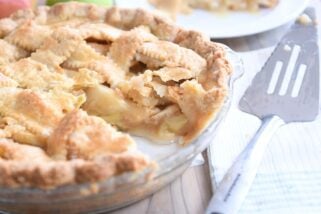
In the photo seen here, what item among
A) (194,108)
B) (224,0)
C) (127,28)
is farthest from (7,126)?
(224,0)

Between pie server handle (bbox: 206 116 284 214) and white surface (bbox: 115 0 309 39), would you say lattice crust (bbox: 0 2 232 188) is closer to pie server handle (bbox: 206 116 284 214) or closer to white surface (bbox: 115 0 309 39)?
pie server handle (bbox: 206 116 284 214)

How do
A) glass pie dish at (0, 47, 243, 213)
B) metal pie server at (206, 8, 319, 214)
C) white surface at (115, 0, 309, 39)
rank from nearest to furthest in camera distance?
glass pie dish at (0, 47, 243, 213) < metal pie server at (206, 8, 319, 214) < white surface at (115, 0, 309, 39)

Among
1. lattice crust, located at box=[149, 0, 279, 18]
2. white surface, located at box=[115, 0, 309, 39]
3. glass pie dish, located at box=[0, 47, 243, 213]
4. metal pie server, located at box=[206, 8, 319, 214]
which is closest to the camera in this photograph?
glass pie dish, located at box=[0, 47, 243, 213]

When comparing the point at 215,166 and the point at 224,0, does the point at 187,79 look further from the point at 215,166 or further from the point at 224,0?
the point at 224,0

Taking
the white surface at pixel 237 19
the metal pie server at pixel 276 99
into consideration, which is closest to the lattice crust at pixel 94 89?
the metal pie server at pixel 276 99

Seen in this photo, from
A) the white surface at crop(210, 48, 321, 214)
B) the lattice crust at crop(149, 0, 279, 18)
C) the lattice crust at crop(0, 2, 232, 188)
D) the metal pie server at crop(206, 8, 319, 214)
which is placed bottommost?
the lattice crust at crop(149, 0, 279, 18)

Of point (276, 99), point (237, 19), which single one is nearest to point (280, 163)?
point (276, 99)

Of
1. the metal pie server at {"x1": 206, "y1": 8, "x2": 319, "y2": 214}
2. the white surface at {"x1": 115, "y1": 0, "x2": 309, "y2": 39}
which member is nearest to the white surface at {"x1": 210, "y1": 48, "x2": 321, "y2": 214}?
the metal pie server at {"x1": 206, "y1": 8, "x2": 319, "y2": 214}
